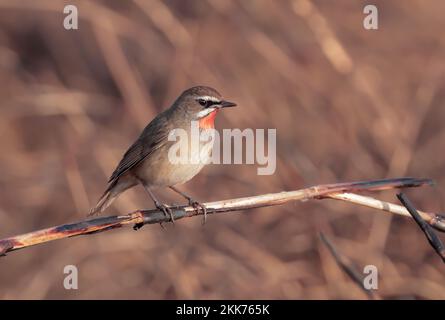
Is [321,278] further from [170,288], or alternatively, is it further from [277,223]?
[170,288]

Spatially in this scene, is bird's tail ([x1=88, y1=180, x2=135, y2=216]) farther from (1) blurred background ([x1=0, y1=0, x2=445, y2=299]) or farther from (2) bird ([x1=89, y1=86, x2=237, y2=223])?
(1) blurred background ([x1=0, y1=0, x2=445, y2=299])

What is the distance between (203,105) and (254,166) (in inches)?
114

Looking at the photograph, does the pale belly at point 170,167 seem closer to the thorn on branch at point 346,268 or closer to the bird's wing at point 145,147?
the bird's wing at point 145,147

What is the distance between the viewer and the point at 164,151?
525cm

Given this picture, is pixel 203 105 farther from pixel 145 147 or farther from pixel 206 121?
pixel 145 147

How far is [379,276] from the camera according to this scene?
6930mm

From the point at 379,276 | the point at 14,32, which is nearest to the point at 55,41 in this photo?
the point at 14,32

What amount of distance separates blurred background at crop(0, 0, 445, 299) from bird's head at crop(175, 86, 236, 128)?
6.93 ft

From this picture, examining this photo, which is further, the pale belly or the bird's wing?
the bird's wing

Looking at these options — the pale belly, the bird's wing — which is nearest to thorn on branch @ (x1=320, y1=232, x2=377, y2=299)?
the pale belly

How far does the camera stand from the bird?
5125 mm
